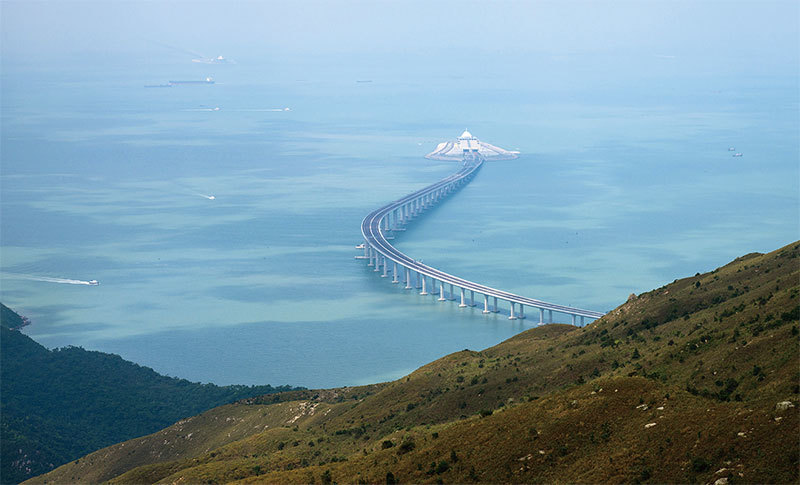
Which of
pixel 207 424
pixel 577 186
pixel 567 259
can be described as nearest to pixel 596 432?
pixel 207 424

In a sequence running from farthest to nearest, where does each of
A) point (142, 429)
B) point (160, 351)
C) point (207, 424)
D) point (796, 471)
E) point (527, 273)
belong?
point (527, 273) → point (160, 351) → point (142, 429) → point (207, 424) → point (796, 471)

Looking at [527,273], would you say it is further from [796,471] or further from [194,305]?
[796,471]

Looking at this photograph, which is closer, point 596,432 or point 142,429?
point 596,432

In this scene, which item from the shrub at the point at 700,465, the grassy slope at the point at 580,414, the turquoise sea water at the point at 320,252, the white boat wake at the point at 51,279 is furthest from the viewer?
the white boat wake at the point at 51,279

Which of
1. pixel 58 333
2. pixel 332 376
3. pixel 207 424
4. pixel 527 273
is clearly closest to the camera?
pixel 207 424

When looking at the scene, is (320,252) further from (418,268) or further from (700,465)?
(700,465)

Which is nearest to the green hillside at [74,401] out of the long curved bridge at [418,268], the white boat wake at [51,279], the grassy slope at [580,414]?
the grassy slope at [580,414]

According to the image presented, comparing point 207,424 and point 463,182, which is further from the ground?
point 463,182

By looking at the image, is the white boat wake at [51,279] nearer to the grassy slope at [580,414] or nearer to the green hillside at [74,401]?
the green hillside at [74,401]
